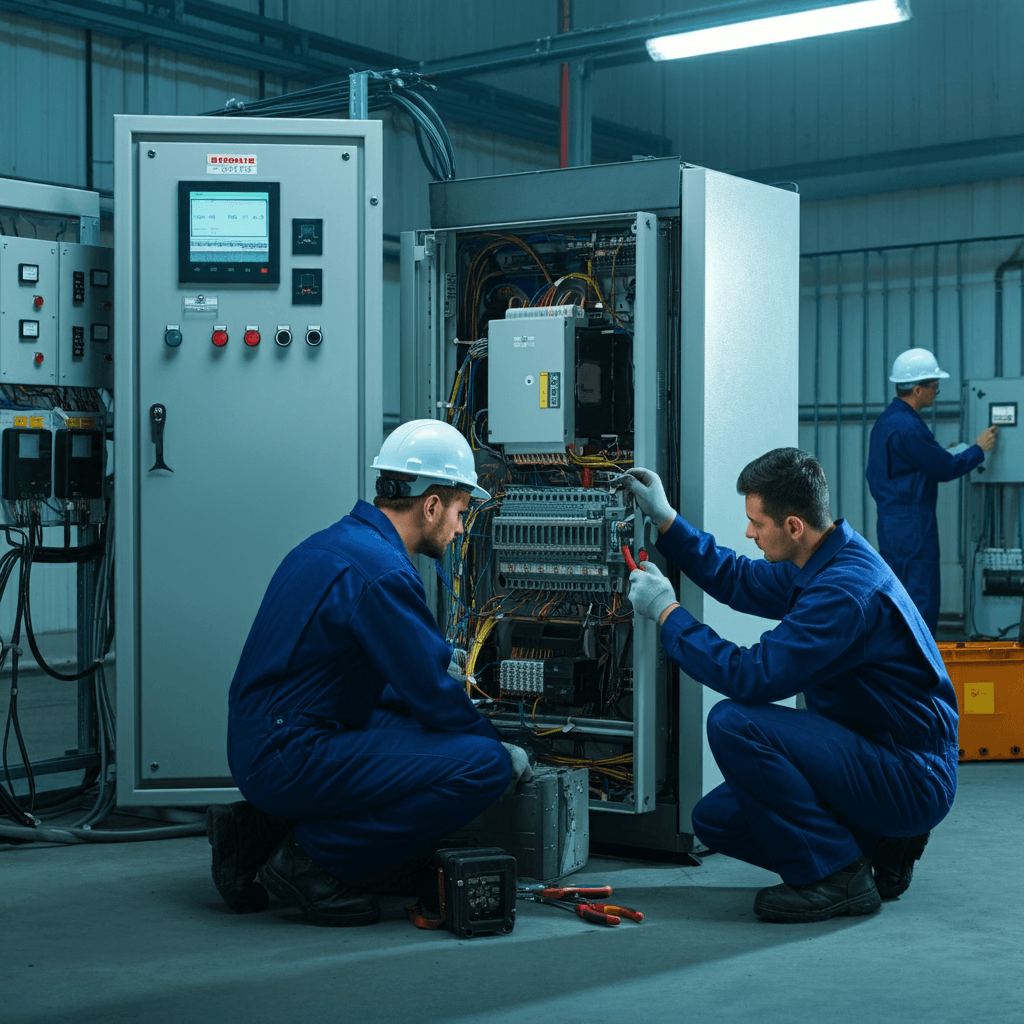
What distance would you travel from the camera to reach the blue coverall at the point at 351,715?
304 cm

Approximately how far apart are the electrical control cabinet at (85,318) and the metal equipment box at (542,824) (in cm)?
198

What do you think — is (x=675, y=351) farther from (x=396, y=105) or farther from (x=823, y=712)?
(x=396, y=105)

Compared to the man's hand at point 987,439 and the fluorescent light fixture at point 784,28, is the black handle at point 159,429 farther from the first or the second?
the man's hand at point 987,439

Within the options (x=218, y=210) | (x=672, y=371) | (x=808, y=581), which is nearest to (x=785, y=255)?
(x=672, y=371)

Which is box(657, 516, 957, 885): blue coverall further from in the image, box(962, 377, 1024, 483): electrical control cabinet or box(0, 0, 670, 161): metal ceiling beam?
box(0, 0, 670, 161): metal ceiling beam

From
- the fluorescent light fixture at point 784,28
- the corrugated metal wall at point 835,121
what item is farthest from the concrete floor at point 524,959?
the corrugated metal wall at point 835,121

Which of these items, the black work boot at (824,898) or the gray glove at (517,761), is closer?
the black work boot at (824,898)

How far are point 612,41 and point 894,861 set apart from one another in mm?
5241

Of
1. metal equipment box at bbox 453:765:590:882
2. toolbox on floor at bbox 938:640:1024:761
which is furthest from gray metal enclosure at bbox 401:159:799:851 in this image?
toolbox on floor at bbox 938:640:1024:761

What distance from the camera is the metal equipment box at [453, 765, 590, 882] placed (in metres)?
3.55

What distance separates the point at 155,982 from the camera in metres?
2.73

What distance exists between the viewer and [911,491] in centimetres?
645

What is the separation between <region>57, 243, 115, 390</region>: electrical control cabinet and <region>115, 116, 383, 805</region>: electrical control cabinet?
38 cm

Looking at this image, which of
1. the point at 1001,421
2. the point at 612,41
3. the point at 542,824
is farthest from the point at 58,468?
the point at 1001,421
